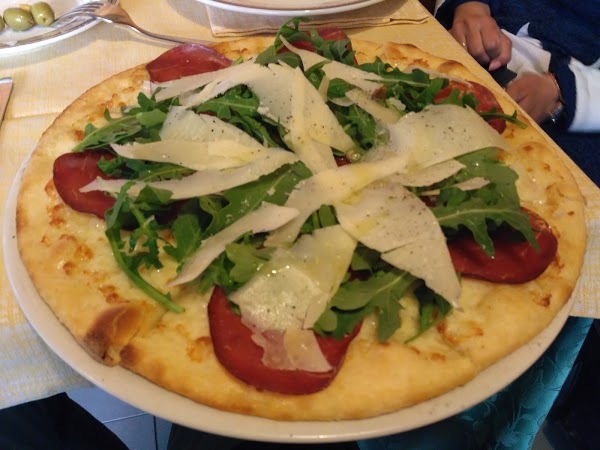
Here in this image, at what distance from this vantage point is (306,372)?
739mm

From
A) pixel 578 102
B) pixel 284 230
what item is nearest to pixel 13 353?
pixel 284 230

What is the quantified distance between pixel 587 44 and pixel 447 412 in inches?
64.6

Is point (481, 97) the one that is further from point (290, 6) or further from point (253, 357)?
point (253, 357)

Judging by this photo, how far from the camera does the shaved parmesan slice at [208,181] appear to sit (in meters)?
0.91

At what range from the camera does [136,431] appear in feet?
6.59

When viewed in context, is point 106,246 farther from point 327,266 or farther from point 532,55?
point 532,55

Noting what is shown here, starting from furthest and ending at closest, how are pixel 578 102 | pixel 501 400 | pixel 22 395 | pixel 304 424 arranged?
pixel 578 102, pixel 501 400, pixel 22 395, pixel 304 424

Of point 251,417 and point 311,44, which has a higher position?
point 311,44

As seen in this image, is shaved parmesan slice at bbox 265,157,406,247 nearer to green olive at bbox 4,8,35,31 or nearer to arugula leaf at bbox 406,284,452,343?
arugula leaf at bbox 406,284,452,343

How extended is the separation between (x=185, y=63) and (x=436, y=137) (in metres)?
0.61

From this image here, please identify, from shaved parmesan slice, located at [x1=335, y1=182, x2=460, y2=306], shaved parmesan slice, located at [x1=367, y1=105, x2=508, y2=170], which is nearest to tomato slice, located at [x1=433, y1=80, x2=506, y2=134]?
shaved parmesan slice, located at [x1=367, y1=105, x2=508, y2=170]

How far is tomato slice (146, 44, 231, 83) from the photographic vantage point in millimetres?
1268

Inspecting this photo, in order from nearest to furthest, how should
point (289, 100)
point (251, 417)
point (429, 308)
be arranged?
point (251, 417) → point (429, 308) → point (289, 100)

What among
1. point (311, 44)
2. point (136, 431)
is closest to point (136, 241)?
point (311, 44)
